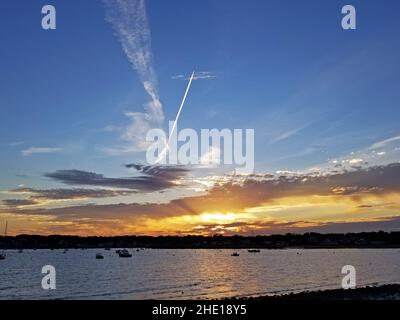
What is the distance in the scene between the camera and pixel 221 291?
214ft

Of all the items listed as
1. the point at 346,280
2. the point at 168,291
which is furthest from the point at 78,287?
the point at 346,280

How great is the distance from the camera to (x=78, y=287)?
74750 millimetres

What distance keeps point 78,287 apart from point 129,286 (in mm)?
8706
